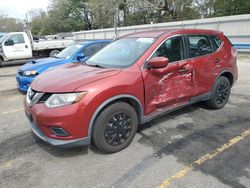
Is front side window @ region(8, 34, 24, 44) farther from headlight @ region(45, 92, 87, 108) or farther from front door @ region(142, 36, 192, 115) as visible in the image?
headlight @ region(45, 92, 87, 108)

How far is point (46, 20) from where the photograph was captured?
203 ft

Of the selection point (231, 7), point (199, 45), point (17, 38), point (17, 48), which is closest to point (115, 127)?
point (199, 45)

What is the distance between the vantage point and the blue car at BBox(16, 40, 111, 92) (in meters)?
6.42

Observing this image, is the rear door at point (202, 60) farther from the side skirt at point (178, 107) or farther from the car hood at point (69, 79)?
the car hood at point (69, 79)

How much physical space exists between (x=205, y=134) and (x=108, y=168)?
182 cm

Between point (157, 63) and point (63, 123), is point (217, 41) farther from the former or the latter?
point (63, 123)

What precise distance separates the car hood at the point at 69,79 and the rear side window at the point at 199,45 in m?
1.64

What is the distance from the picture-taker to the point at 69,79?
3174 mm

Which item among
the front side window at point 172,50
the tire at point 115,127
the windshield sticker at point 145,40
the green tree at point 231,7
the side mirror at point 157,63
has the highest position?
the green tree at point 231,7

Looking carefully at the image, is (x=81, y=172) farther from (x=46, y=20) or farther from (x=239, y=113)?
(x=46, y=20)

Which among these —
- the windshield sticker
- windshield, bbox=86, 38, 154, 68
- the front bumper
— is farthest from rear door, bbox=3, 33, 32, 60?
the front bumper

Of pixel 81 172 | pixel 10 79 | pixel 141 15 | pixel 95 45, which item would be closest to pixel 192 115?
pixel 81 172

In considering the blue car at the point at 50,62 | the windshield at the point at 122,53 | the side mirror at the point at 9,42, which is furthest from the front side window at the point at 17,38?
the windshield at the point at 122,53

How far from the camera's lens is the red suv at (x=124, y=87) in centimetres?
294
